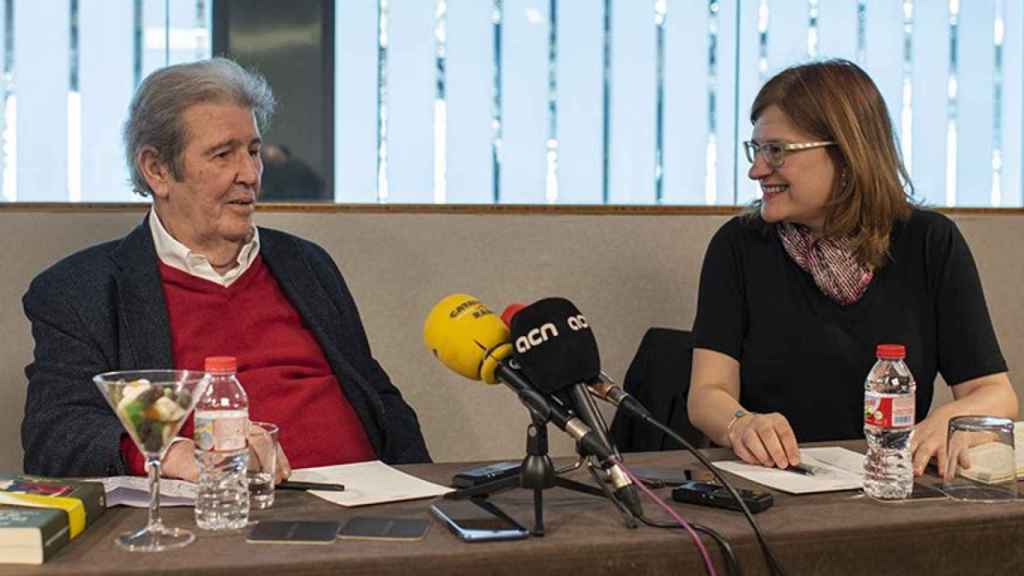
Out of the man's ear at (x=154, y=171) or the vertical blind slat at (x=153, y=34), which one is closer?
the man's ear at (x=154, y=171)

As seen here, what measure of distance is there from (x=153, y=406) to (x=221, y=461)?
0.41ft

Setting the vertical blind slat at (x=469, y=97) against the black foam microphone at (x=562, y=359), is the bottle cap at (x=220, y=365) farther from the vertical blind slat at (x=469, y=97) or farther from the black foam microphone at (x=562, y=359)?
the vertical blind slat at (x=469, y=97)

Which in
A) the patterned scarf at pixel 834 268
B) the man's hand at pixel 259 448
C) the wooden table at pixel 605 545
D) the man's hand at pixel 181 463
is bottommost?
the wooden table at pixel 605 545

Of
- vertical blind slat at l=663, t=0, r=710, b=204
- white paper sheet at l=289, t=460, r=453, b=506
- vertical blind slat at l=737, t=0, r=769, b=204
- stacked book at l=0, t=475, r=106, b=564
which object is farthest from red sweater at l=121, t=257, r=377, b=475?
vertical blind slat at l=737, t=0, r=769, b=204

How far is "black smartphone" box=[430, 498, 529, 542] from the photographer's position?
1416 millimetres

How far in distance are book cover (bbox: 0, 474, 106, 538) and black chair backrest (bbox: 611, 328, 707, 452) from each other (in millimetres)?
1389

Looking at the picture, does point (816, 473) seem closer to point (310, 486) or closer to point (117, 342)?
point (310, 486)

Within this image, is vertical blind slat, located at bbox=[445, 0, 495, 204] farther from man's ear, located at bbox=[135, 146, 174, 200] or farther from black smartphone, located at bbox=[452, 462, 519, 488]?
black smartphone, located at bbox=[452, 462, 519, 488]

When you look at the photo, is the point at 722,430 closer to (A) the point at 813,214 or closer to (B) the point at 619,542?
(A) the point at 813,214

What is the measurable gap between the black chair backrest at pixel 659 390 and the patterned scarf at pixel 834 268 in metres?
0.42

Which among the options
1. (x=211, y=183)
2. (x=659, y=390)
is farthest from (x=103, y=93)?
(x=659, y=390)

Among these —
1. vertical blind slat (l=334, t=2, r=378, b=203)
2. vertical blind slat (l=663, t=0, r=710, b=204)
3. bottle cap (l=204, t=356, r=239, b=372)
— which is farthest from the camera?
vertical blind slat (l=663, t=0, r=710, b=204)

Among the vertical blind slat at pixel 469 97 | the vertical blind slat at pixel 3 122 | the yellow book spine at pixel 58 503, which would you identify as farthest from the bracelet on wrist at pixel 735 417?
the vertical blind slat at pixel 3 122

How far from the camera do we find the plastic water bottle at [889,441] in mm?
1697
